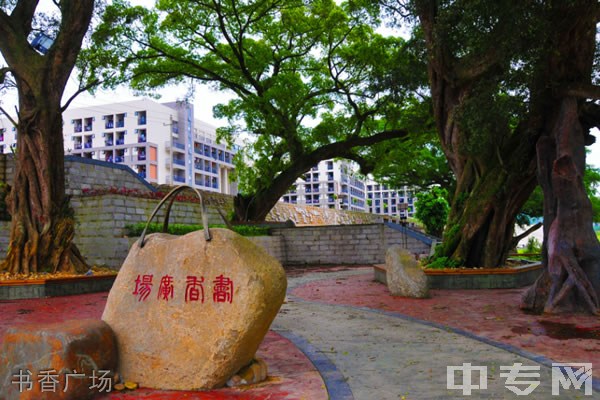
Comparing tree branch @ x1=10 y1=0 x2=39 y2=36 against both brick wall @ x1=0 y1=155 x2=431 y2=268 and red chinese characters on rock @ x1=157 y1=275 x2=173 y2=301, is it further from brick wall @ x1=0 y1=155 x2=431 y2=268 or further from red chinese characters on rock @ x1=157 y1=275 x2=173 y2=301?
red chinese characters on rock @ x1=157 y1=275 x2=173 y2=301

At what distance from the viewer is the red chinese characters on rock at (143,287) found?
150 inches

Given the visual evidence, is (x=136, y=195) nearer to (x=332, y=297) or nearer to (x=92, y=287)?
(x=92, y=287)

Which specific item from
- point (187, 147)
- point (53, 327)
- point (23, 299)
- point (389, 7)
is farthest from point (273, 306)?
point (187, 147)

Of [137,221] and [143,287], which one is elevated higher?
[137,221]

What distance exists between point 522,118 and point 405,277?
377cm

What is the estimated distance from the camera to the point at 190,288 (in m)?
3.70

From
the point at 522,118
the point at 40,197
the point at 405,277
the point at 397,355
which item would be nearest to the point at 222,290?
the point at 397,355

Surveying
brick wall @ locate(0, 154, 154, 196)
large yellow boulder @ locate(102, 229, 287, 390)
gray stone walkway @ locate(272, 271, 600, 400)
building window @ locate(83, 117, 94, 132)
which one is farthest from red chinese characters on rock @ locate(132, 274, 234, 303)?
building window @ locate(83, 117, 94, 132)

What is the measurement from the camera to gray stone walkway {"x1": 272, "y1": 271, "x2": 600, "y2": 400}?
11.9 feet

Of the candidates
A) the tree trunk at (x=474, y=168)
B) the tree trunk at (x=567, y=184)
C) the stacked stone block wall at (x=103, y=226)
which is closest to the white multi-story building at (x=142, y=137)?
the stacked stone block wall at (x=103, y=226)

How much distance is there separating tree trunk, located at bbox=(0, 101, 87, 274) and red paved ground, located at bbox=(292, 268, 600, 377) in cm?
510

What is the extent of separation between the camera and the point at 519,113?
9195mm

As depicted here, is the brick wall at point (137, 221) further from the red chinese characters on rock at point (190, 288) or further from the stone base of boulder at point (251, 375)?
the stone base of boulder at point (251, 375)

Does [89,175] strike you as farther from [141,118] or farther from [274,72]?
[141,118]
